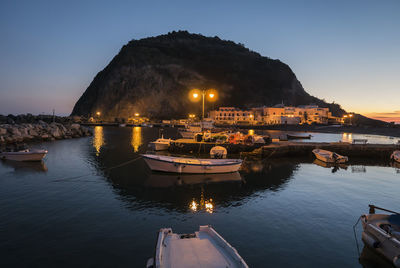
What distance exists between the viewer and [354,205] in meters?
17.0

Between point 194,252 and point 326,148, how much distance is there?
38065mm

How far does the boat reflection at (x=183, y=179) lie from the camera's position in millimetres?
21922

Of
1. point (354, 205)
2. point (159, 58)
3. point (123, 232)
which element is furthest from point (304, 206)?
point (159, 58)

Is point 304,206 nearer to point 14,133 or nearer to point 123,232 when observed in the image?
point 123,232

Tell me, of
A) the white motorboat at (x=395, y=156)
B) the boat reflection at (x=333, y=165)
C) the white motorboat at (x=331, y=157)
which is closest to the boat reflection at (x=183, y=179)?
the boat reflection at (x=333, y=165)

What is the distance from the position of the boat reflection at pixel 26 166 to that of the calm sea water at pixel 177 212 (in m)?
0.21

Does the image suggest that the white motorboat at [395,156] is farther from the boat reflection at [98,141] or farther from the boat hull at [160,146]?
the boat reflection at [98,141]

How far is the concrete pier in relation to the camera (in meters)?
37.7

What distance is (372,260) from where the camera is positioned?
408 inches

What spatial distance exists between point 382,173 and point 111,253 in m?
31.6

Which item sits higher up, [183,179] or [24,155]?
[24,155]

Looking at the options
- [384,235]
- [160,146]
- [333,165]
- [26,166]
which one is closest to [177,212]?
[384,235]

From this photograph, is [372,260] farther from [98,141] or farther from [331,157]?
[98,141]

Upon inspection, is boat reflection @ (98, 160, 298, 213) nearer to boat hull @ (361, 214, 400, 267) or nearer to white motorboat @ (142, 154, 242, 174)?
white motorboat @ (142, 154, 242, 174)
